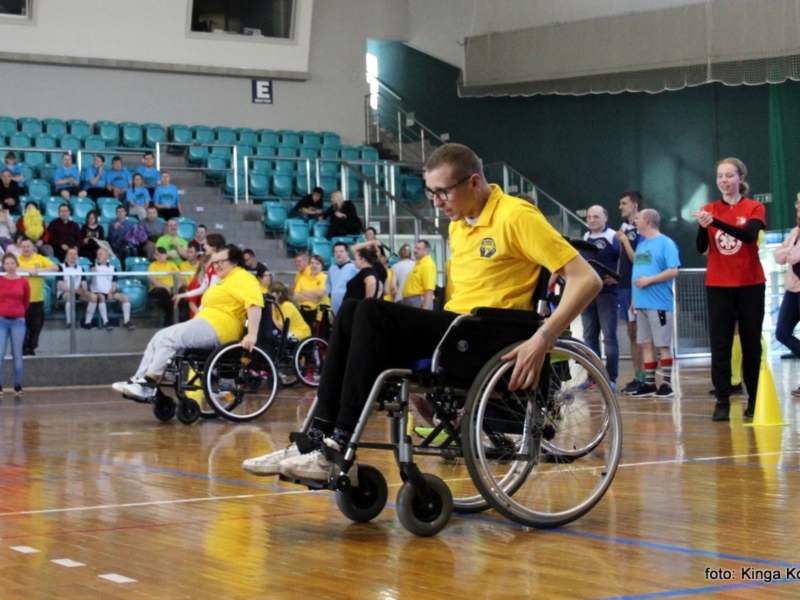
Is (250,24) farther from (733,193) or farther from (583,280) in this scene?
(583,280)

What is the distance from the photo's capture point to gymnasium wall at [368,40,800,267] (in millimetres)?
15305

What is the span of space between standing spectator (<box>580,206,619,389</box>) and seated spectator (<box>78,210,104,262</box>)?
18.5ft

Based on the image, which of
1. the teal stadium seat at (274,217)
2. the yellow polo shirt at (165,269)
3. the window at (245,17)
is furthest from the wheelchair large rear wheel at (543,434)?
the window at (245,17)

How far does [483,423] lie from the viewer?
3.44m

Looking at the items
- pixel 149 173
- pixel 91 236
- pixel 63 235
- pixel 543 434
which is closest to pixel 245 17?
pixel 149 173

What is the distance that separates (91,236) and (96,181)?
1.77 m

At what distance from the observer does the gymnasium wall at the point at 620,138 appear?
1530 centimetres

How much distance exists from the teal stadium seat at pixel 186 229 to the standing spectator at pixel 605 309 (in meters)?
6.09

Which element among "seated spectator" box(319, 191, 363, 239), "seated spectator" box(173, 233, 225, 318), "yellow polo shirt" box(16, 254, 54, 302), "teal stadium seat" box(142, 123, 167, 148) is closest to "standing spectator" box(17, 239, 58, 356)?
"yellow polo shirt" box(16, 254, 54, 302)

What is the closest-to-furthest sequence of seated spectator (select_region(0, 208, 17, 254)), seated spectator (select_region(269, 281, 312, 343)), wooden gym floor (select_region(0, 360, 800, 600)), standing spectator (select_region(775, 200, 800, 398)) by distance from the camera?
1. wooden gym floor (select_region(0, 360, 800, 600))
2. standing spectator (select_region(775, 200, 800, 398))
3. seated spectator (select_region(269, 281, 312, 343))
4. seated spectator (select_region(0, 208, 17, 254))

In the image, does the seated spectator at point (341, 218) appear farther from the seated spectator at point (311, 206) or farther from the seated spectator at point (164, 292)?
the seated spectator at point (164, 292)

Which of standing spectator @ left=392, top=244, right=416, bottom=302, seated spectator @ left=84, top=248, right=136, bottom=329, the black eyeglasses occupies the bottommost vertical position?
the black eyeglasses

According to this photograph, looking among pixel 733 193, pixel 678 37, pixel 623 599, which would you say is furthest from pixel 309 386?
pixel 623 599

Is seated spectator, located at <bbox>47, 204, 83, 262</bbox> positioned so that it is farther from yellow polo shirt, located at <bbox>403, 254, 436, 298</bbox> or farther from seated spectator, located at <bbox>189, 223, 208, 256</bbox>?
yellow polo shirt, located at <bbox>403, 254, 436, 298</bbox>
